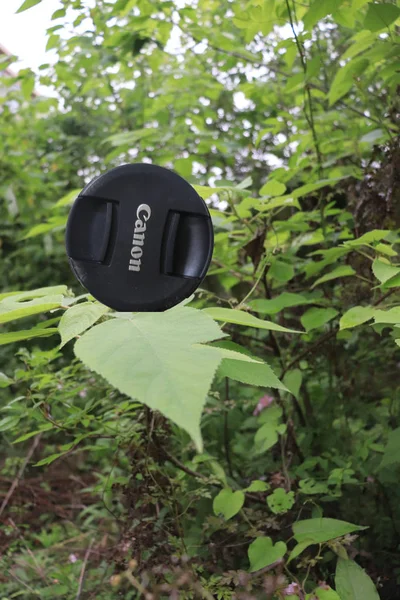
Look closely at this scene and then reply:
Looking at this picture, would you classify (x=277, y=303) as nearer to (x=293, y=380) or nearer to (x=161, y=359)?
(x=293, y=380)

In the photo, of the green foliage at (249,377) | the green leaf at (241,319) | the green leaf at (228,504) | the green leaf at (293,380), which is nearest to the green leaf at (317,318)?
the green foliage at (249,377)

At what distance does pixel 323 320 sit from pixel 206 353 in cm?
69

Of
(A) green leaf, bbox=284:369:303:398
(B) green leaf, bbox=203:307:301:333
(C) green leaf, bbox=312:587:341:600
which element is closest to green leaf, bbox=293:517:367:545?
(C) green leaf, bbox=312:587:341:600

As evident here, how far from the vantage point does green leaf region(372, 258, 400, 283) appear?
2.65 ft

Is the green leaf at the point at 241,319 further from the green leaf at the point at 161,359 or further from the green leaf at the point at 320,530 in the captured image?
the green leaf at the point at 320,530

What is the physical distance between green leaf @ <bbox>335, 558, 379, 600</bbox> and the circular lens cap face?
589mm

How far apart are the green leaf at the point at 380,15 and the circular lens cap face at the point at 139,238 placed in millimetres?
557

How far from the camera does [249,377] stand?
1.93ft

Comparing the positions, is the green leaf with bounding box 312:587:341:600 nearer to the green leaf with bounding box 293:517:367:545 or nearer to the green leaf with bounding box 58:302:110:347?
the green leaf with bounding box 293:517:367:545

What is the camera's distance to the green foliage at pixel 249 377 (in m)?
0.62

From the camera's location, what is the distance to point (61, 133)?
12.7 ft

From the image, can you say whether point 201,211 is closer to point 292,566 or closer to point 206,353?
point 206,353

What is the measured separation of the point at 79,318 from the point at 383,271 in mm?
471

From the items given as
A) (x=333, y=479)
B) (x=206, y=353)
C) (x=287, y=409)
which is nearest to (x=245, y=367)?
(x=206, y=353)
